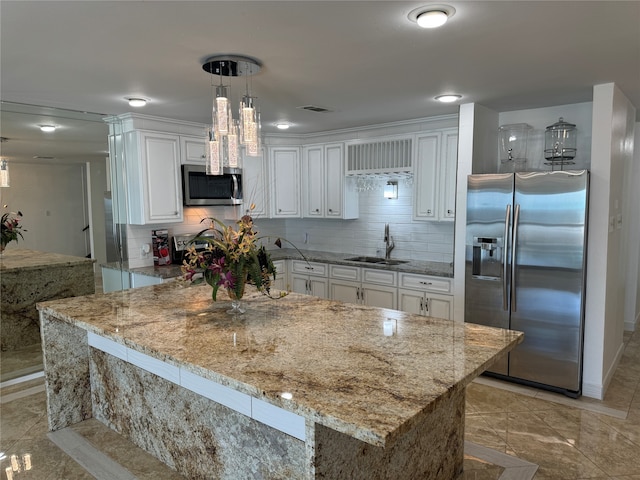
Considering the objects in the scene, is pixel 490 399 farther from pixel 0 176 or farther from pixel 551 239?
pixel 0 176

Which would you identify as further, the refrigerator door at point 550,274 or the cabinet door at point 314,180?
the cabinet door at point 314,180

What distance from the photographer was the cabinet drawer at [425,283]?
13.5 feet

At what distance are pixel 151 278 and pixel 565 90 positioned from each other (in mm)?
3912

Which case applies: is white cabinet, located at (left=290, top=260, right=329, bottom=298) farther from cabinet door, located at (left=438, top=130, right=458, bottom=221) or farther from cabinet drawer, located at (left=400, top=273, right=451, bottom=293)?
cabinet door, located at (left=438, top=130, right=458, bottom=221)

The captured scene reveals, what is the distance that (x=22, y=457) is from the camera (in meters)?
2.63

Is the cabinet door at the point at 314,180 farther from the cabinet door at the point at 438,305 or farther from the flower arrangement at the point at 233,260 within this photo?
the flower arrangement at the point at 233,260

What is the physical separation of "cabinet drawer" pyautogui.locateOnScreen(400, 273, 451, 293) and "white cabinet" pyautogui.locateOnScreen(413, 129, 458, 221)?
61 centimetres

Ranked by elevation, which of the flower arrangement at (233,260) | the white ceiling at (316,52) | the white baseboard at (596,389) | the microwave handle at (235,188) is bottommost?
the white baseboard at (596,389)

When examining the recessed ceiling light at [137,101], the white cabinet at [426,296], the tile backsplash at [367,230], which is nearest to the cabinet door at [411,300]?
the white cabinet at [426,296]

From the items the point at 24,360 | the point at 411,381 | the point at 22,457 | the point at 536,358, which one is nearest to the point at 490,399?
the point at 536,358

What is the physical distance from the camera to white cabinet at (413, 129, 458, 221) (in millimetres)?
4246

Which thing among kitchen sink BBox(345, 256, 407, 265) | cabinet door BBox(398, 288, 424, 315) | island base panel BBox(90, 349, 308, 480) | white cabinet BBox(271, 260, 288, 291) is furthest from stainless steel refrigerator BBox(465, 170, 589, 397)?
island base panel BBox(90, 349, 308, 480)

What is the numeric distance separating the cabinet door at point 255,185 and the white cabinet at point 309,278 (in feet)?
2.48

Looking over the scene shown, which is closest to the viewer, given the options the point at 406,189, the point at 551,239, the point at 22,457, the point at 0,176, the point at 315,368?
the point at 315,368
